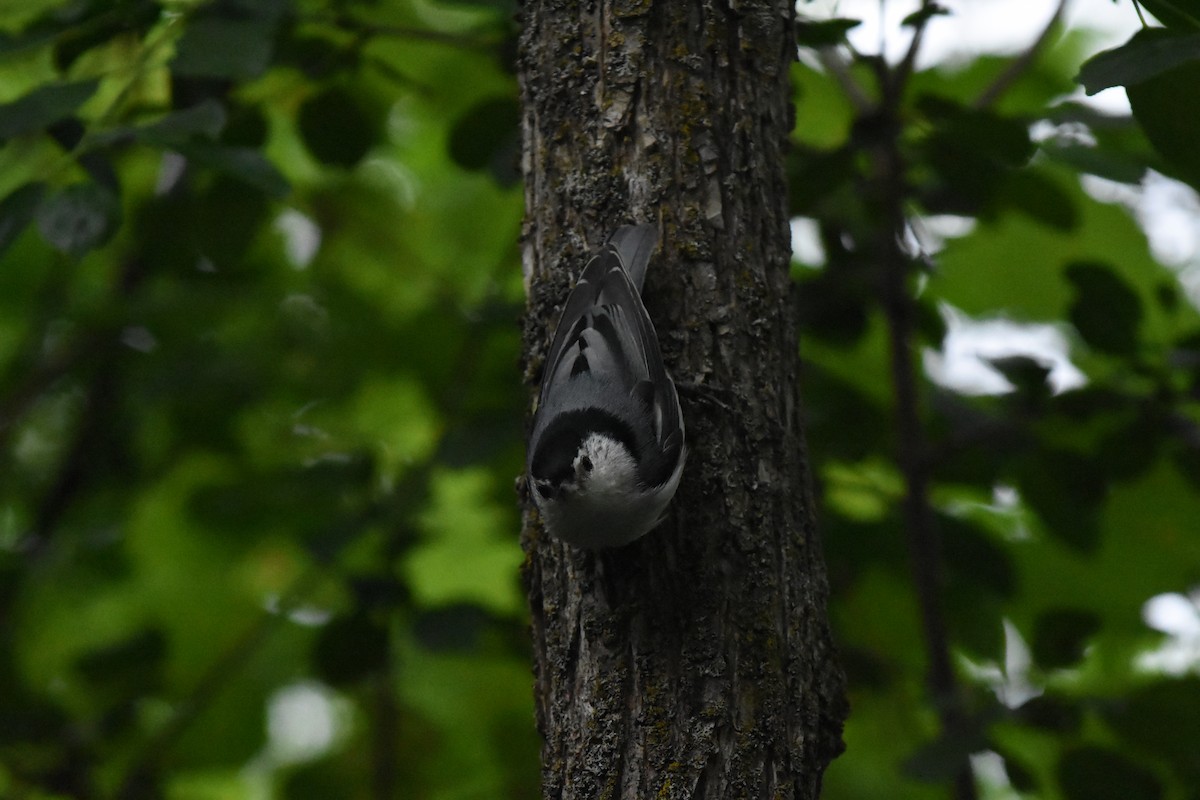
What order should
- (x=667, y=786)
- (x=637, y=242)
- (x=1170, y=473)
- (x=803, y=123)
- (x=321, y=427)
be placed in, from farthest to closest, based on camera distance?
1. (x=321, y=427)
2. (x=803, y=123)
3. (x=1170, y=473)
4. (x=637, y=242)
5. (x=667, y=786)

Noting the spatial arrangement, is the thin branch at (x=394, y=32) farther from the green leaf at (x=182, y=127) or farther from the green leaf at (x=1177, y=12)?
the green leaf at (x=1177, y=12)

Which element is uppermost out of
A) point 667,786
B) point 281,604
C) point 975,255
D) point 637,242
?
point 637,242

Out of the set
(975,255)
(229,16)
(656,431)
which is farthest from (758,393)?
(975,255)

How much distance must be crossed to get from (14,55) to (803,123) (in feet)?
7.30

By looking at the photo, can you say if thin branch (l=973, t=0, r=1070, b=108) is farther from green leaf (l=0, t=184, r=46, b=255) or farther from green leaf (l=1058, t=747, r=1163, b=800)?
green leaf (l=0, t=184, r=46, b=255)

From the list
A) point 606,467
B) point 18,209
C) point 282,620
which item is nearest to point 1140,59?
point 606,467

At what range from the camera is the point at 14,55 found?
2.06 meters

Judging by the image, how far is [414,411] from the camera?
4016 millimetres

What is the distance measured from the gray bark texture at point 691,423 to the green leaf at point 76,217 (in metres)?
0.74

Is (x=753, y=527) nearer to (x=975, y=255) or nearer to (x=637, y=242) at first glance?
(x=637, y=242)

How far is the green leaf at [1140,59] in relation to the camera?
1.54m

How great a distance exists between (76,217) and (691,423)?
1.12 metres

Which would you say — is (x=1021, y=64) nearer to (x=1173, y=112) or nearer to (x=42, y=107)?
(x=1173, y=112)

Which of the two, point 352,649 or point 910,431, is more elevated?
point 910,431
